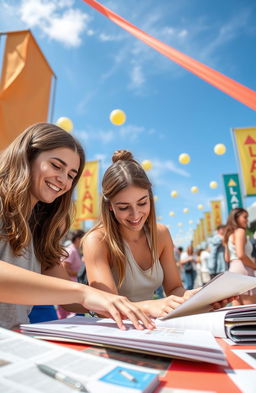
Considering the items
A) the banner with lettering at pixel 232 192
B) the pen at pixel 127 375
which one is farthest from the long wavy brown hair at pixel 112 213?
the banner with lettering at pixel 232 192

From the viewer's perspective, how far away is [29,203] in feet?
3.76

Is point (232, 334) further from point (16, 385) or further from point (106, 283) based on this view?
point (106, 283)

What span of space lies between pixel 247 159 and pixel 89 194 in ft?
11.0

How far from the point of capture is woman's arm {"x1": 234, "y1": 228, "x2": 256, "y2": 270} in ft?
10.2

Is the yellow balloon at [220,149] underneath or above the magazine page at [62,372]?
above

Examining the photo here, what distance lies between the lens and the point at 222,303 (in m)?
0.87

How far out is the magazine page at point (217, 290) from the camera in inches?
25.5

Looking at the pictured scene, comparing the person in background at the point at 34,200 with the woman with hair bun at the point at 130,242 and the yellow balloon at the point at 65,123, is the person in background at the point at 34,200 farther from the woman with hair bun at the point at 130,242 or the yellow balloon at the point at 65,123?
the yellow balloon at the point at 65,123

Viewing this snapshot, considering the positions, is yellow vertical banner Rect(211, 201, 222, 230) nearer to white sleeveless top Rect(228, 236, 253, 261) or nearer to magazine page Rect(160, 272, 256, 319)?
white sleeveless top Rect(228, 236, 253, 261)

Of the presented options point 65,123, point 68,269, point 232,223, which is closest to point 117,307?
point 232,223

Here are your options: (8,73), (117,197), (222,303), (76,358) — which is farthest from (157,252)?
(8,73)

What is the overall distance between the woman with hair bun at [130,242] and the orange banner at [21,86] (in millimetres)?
1760

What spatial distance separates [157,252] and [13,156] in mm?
908

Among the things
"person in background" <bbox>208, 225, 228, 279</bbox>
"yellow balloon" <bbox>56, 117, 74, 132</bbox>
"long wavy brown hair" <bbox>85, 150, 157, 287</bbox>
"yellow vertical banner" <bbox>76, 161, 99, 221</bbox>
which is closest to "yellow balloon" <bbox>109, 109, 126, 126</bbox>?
"yellow balloon" <bbox>56, 117, 74, 132</bbox>
